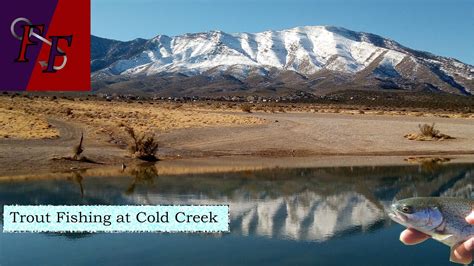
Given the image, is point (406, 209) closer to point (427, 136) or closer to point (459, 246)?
point (459, 246)

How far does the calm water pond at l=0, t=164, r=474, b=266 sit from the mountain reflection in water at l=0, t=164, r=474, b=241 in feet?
0.09

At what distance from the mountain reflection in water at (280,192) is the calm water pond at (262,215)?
0.03 metres

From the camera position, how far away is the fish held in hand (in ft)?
13.5

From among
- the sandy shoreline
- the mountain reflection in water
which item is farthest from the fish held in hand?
the sandy shoreline

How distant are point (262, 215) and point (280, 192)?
3.45 m

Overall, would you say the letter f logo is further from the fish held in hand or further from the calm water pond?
the fish held in hand

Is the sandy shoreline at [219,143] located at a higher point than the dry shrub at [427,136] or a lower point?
lower

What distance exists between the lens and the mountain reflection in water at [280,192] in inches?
526

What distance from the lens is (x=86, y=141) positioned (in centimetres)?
2972

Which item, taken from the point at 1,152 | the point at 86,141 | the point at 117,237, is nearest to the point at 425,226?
the point at 117,237

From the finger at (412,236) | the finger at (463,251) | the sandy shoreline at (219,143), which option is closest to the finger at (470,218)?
the finger at (463,251)

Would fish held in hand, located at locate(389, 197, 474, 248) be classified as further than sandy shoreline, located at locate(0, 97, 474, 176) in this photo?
No

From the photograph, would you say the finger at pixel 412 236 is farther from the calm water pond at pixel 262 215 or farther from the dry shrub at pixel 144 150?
the dry shrub at pixel 144 150

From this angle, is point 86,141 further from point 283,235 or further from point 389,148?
point 283,235
